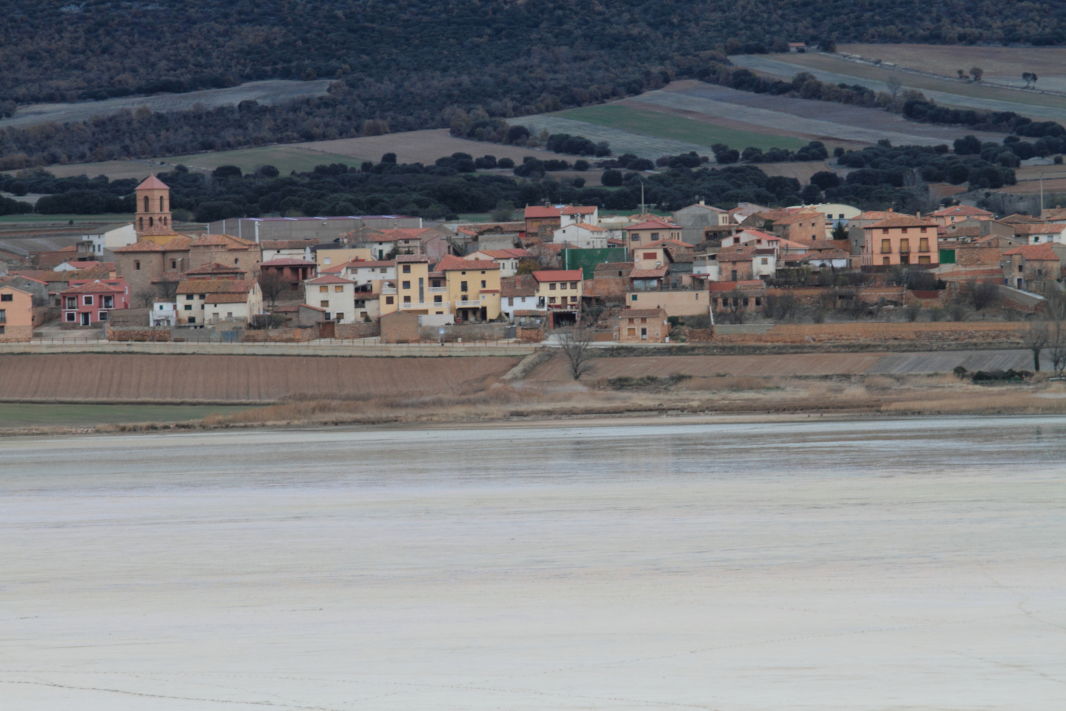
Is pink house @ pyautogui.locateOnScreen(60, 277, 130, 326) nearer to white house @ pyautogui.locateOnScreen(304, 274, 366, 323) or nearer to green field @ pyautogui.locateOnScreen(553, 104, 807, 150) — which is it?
white house @ pyautogui.locateOnScreen(304, 274, 366, 323)

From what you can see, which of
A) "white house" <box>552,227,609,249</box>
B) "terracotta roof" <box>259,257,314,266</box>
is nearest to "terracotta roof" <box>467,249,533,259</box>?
"white house" <box>552,227,609,249</box>

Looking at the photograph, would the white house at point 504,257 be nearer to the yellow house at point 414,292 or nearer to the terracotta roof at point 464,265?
the terracotta roof at point 464,265

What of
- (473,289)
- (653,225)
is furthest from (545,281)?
(653,225)

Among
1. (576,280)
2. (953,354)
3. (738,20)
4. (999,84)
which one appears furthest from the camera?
(738,20)

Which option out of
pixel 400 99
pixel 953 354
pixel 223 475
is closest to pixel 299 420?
pixel 223 475

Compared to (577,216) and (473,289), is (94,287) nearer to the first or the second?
(473,289)

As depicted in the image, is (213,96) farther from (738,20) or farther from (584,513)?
(584,513)
